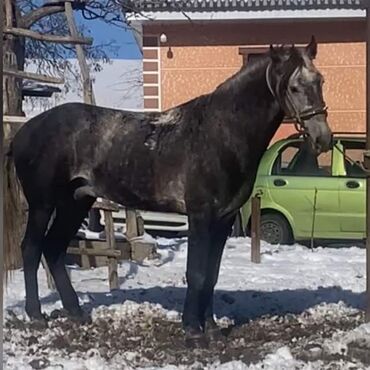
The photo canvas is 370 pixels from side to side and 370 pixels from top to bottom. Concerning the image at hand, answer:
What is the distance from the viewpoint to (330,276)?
1191cm

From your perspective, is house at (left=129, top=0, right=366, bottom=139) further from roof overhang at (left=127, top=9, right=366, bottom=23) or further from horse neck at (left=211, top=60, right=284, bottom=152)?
horse neck at (left=211, top=60, right=284, bottom=152)

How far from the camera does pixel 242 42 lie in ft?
77.3

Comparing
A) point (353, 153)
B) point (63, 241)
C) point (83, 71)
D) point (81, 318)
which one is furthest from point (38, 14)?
point (81, 318)

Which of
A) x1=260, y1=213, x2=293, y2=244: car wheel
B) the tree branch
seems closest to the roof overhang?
x1=260, y1=213, x2=293, y2=244: car wheel

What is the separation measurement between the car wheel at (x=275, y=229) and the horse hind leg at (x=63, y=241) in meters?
7.54

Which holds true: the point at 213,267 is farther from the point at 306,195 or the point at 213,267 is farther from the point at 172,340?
the point at 306,195

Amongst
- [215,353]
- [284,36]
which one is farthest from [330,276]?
[284,36]

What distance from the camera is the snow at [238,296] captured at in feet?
23.7

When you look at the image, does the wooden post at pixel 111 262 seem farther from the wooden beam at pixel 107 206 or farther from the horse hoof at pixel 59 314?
the horse hoof at pixel 59 314

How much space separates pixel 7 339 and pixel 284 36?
1639cm

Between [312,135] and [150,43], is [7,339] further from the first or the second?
[150,43]

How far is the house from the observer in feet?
75.1

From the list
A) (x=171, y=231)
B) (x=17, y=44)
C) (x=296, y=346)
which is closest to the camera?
(x=296, y=346)

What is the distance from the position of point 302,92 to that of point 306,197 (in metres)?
8.51
